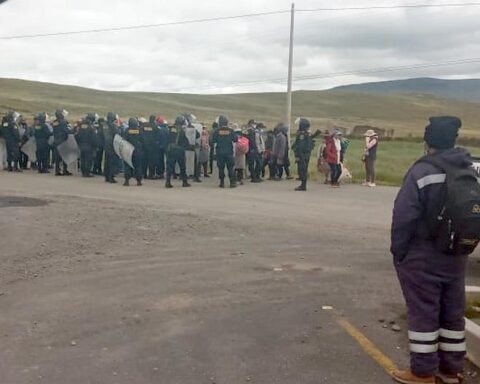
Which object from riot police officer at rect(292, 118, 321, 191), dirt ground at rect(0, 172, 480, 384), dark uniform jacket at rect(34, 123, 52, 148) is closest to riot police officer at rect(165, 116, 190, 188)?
riot police officer at rect(292, 118, 321, 191)

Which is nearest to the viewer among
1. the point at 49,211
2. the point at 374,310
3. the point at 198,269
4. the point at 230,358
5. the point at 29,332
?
the point at 230,358

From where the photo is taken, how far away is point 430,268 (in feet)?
16.4

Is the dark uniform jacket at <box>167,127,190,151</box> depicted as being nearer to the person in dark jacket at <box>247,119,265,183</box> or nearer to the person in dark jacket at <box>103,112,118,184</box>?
the person in dark jacket at <box>103,112,118,184</box>

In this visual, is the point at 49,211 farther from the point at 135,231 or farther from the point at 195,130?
the point at 195,130

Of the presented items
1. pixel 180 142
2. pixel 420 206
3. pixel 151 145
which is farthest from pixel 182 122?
pixel 420 206

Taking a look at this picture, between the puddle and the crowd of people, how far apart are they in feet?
13.2

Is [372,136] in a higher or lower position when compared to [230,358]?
higher

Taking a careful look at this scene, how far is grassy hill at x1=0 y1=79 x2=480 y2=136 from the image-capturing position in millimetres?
84375

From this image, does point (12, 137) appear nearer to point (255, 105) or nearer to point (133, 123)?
point (133, 123)

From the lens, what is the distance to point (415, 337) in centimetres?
509

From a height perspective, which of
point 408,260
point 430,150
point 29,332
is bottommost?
point 29,332

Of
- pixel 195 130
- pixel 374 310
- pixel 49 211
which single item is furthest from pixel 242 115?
pixel 374 310

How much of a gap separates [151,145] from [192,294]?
12464 mm

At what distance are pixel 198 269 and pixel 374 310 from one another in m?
2.40
